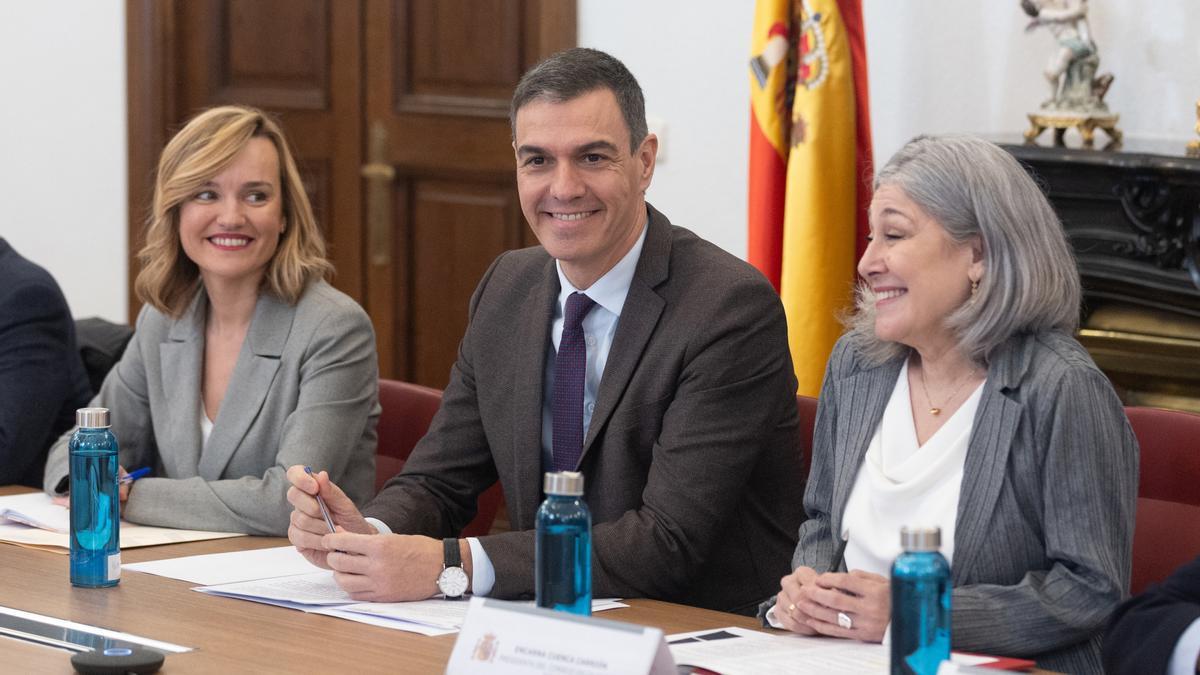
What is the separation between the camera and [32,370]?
3.19 m

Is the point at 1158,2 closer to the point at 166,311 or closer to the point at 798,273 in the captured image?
the point at 798,273

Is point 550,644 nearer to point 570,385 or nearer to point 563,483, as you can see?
point 563,483

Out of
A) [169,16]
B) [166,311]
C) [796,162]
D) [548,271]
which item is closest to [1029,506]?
[548,271]

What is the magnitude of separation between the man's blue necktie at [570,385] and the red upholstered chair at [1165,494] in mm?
812

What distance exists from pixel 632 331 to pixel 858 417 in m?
0.38

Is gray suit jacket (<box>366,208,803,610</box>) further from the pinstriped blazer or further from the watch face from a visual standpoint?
the pinstriped blazer

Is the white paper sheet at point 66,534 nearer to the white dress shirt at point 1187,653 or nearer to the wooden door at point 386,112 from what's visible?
the white dress shirt at point 1187,653

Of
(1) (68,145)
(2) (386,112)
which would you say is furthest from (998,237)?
(1) (68,145)

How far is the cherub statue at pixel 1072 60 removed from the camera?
3.80 m

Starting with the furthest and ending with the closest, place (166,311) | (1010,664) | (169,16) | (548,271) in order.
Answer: (169,16)
(166,311)
(548,271)
(1010,664)

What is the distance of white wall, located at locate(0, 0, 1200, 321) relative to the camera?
4.01 metres

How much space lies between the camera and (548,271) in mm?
2664

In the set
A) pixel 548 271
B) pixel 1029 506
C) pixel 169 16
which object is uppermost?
pixel 169 16

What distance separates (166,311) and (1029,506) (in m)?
1.73
